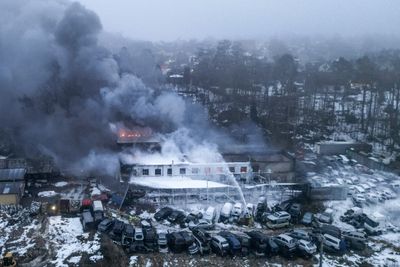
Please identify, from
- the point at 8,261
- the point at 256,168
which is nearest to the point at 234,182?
the point at 256,168

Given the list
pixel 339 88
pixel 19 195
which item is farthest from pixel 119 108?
pixel 339 88

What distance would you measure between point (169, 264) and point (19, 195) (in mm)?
8152

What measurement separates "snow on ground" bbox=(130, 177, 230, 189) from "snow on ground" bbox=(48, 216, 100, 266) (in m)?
3.88

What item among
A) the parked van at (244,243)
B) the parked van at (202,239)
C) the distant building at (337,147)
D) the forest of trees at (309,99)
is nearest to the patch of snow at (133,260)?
the parked van at (202,239)

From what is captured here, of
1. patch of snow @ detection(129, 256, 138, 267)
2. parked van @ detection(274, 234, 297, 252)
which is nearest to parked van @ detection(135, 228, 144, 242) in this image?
patch of snow @ detection(129, 256, 138, 267)

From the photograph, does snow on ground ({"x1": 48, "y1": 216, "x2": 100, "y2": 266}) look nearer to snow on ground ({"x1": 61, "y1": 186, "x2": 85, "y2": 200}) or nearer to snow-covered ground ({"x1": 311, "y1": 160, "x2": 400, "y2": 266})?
snow on ground ({"x1": 61, "y1": 186, "x2": 85, "y2": 200})

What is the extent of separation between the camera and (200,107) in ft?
110

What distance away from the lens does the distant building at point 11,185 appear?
55.2 ft

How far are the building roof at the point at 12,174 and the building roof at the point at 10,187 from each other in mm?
579

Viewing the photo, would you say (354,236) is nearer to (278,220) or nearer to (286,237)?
(286,237)

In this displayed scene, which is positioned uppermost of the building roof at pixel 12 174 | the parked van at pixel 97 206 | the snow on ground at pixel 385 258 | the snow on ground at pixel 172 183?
the building roof at pixel 12 174

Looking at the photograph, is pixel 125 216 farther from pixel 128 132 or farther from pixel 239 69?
pixel 239 69

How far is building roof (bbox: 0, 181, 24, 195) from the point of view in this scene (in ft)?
55.7

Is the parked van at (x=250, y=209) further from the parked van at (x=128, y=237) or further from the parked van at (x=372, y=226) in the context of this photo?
the parked van at (x=128, y=237)
